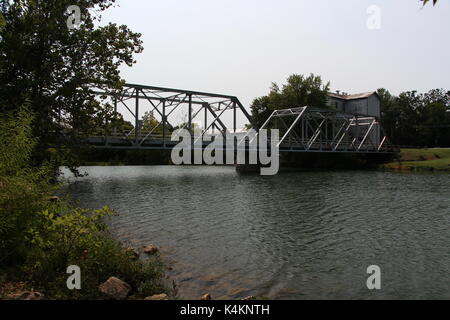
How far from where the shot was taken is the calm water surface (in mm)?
9344

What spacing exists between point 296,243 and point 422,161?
6937 cm

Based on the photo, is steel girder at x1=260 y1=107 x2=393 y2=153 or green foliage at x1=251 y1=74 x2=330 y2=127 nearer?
steel girder at x1=260 y1=107 x2=393 y2=153


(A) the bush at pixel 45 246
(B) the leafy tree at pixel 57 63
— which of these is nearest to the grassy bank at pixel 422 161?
(B) the leafy tree at pixel 57 63

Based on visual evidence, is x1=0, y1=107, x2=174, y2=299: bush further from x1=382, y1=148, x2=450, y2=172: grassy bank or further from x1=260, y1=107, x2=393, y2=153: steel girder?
x1=382, y1=148, x2=450, y2=172: grassy bank

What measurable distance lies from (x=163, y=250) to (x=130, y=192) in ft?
64.3

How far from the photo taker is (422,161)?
235 ft

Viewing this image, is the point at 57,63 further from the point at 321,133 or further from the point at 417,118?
the point at 417,118

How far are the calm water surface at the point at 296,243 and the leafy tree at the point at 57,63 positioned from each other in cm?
583

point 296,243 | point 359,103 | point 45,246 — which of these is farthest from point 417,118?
point 45,246

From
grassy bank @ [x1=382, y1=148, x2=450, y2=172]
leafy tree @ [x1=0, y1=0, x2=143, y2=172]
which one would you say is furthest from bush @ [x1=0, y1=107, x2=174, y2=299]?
grassy bank @ [x1=382, y1=148, x2=450, y2=172]

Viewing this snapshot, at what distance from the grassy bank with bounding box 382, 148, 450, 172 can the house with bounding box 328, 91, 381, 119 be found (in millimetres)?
19895
